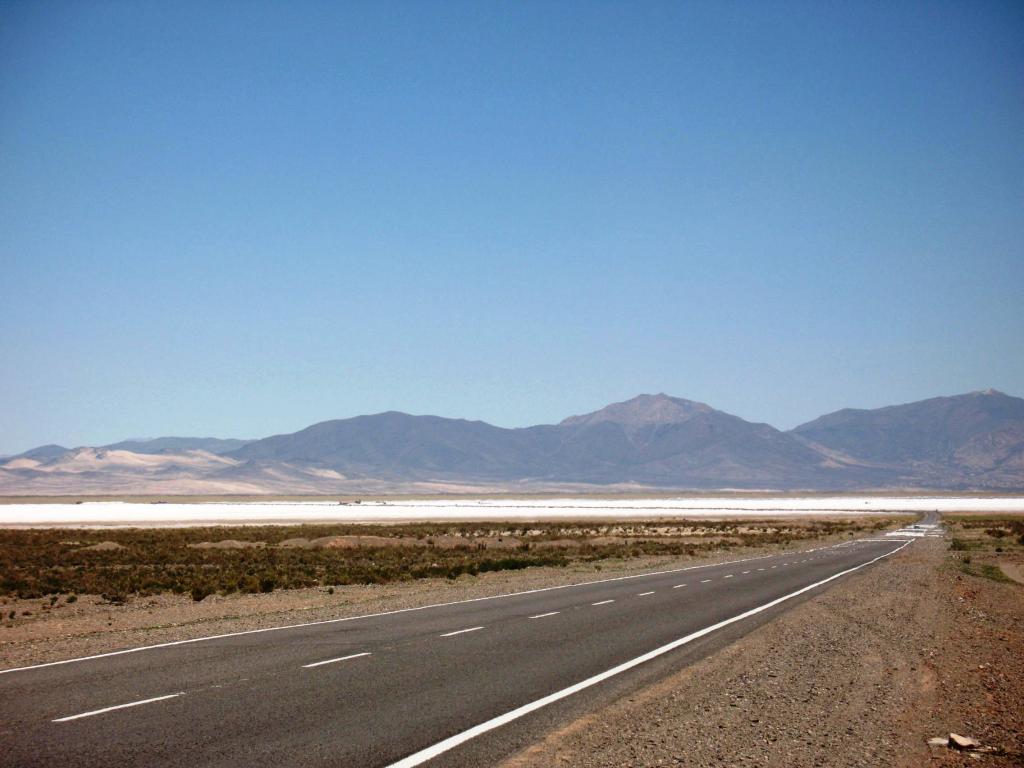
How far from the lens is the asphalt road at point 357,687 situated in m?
8.59

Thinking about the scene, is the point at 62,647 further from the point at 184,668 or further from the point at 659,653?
the point at 659,653

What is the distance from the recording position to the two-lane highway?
8.60 meters

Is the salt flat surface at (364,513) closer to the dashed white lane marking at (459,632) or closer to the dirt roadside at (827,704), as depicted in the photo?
the dashed white lane marking at (459,632)

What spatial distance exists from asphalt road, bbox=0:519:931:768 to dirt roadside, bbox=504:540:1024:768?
625 mm

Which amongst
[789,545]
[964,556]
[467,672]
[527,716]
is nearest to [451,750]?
[527,716]

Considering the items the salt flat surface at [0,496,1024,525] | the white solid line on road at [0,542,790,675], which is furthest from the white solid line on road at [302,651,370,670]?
the salt flat surface at [0,496,1024,525]

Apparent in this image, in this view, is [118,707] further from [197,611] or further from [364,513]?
[364,513]

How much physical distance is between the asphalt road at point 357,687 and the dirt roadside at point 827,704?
0.62 meters

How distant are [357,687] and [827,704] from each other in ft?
17.2

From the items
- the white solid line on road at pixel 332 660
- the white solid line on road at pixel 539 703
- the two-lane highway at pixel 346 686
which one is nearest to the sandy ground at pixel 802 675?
the white solid line on road at pixel 539 703

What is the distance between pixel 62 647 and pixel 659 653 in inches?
379

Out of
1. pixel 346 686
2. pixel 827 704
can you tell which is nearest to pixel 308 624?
pixel 346 686

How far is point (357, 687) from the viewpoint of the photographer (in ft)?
37.4

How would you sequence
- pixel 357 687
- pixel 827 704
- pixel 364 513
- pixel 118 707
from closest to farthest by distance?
pixel 118 707
pixel 827 704
pixel 357 687
pixel 364 513
